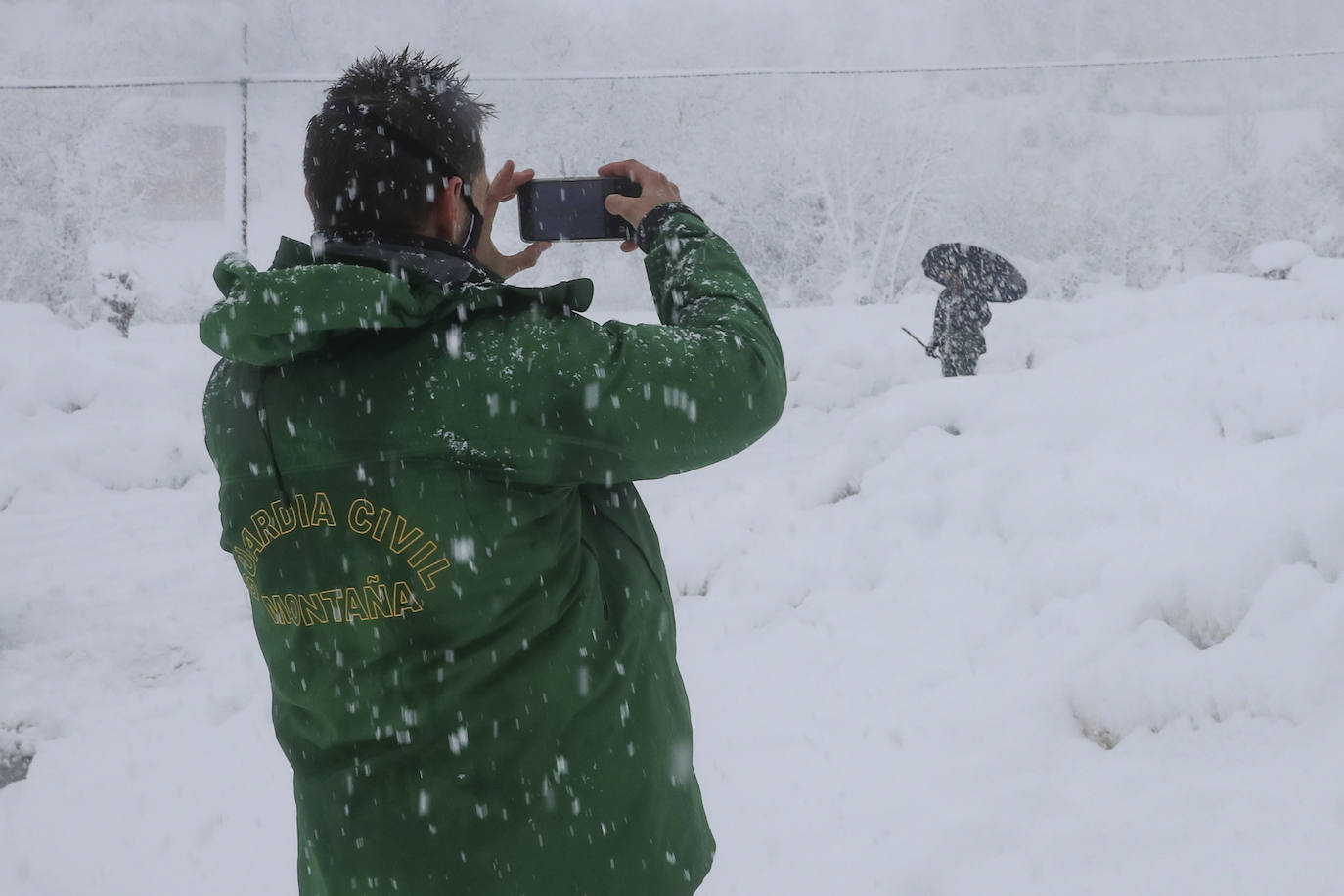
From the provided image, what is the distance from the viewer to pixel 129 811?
3186mm

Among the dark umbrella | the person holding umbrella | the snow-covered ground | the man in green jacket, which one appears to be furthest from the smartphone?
the dark umbrella

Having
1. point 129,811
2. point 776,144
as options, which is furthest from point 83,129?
point 129,811

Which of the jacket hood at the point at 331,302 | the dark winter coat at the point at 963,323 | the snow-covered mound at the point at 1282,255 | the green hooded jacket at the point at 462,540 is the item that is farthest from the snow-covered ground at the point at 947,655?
the snow-covered mound at the point at 1282,255

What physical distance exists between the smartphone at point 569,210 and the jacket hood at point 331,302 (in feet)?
0.96

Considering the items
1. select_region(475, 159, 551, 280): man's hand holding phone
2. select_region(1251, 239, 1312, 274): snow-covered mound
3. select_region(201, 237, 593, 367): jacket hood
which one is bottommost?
select_region(201, 237, 593, 367): jacket hood

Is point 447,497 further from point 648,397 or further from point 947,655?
point 947,655

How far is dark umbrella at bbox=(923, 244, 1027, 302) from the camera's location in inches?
384

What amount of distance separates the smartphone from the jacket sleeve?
0.93ft

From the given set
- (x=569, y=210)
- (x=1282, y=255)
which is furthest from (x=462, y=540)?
(x=1282, y=255)

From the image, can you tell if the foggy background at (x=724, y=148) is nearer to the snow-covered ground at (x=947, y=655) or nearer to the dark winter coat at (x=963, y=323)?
the dark winter coat at (x=963, y=323)

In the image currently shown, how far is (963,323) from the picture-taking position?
31.9 ft

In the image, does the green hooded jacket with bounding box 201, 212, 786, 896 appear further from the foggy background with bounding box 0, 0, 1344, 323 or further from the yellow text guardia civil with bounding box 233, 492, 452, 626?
the foggy background with bounding box 0, 0, 1344, 323

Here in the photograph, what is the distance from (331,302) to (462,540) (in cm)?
29

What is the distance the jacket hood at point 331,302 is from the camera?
3.08ft
